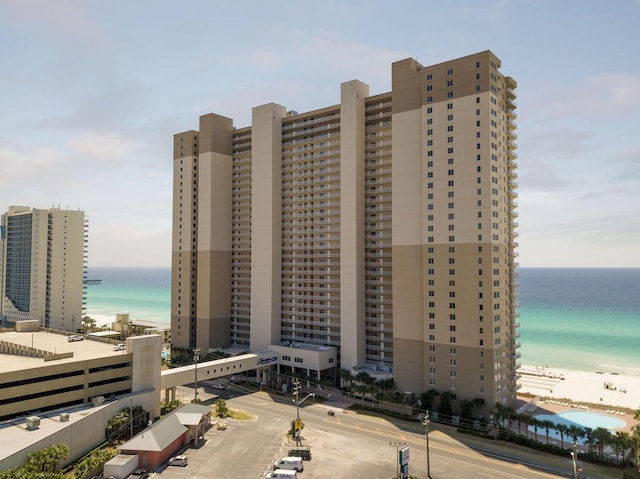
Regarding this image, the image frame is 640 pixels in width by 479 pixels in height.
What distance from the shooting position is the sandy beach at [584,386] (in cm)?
10319

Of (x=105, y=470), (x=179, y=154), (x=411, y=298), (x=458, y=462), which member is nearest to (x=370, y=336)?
(x=411, y=298)

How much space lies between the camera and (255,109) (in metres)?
123

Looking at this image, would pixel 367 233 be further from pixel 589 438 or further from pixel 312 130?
pixel 589 438

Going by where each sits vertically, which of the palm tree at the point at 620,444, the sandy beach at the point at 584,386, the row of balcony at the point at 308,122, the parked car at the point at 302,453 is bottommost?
the sandy beach at the point at 584,386

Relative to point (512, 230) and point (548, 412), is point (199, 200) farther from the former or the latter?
point (548, 412)

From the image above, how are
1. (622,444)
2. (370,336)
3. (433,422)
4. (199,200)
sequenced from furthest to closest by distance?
(199,200) → (370,336) → (433,422) → (622,444)

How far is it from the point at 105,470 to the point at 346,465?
3078 cm

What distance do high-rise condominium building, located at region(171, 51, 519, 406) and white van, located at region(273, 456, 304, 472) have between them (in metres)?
36.0

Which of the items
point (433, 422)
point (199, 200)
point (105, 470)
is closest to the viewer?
point (105, 470)

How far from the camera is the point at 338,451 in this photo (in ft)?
213

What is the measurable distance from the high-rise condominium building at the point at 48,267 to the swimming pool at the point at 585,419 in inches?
6579

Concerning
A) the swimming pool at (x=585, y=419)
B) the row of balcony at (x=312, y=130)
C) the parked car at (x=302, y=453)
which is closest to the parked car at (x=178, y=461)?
the parked car at (x=302, y=453)

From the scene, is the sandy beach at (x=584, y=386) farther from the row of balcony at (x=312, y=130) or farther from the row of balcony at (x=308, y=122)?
the row of balcony at (x=308, y=122)

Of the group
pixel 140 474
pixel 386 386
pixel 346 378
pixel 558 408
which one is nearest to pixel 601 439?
pixel 558 408
